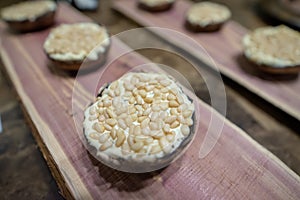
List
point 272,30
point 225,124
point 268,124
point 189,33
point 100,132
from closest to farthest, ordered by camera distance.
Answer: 1. point 100,132
2. point 225,124
3. point 268,124
4. point 272,30
5. point 189,33

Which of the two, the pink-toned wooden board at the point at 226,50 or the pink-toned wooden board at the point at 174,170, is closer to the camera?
the pink-toned wooden board at the point at 174,170

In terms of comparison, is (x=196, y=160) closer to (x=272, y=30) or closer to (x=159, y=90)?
(x=159, y=90)

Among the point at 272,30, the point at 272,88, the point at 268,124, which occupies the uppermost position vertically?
the point at 272,30

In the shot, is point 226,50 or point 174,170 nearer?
point 174,170

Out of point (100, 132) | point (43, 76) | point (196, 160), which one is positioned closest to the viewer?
point (100, 132)

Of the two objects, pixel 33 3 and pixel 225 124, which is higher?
pixel 33 3

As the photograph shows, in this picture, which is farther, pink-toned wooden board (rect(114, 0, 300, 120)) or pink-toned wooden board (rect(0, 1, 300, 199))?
pink-toned wooden board (rect(114, 0, 300, 120))

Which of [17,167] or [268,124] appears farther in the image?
[268,124]

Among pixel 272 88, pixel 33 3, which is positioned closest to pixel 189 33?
pixel 272 88
